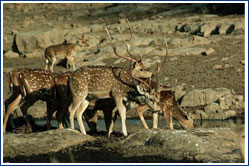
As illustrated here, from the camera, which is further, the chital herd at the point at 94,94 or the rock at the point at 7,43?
the rock at the point at 7,43

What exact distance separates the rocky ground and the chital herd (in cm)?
107

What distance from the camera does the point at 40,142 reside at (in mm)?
14203

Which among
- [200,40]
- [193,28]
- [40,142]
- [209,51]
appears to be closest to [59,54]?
[200,40]

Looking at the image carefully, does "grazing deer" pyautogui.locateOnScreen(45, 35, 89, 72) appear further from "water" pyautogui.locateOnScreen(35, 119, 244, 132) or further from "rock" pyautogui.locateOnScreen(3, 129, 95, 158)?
"rock" pyautogui.locateOnScreen(3, 129, 95, 158)

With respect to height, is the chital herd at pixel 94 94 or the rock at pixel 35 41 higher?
the rock at pixel 35 41

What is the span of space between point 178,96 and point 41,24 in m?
23.2

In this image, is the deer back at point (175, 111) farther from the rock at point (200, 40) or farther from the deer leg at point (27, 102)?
the rock at point (200, 40)

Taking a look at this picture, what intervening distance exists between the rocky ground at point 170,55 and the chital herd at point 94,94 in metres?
1.07

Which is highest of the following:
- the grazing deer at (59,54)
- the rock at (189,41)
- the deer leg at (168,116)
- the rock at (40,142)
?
the rock at (189,41)

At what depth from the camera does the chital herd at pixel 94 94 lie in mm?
16125

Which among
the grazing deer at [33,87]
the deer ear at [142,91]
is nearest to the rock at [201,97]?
the grazing deer at [33,87]

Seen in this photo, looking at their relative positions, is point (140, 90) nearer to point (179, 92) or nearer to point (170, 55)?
point (179, 92)

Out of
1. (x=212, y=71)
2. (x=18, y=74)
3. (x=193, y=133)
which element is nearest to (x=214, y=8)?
(x=212, y=71)

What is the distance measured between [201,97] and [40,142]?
7.83 metres
